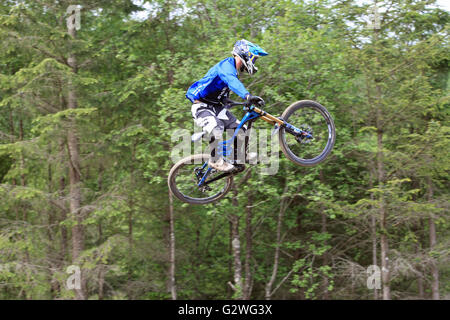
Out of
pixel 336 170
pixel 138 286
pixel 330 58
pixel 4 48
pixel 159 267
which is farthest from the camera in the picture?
pixel 159 267

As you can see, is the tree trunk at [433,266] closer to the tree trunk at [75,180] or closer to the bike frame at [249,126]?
the bike frame at [249,126]

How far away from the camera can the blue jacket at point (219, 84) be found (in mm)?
5359

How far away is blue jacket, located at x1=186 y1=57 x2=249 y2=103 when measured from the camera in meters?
5.36

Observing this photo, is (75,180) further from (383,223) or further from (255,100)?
(255,100)

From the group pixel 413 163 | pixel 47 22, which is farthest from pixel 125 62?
pixel 413 163

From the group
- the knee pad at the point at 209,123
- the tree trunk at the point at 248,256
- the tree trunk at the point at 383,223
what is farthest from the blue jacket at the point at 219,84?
the tree trunk at the point at 248,256

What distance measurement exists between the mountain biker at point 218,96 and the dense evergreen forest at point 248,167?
4336 mm

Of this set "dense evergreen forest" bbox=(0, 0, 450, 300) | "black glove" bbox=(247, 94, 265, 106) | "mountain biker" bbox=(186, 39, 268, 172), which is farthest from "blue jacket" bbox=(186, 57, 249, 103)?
"dense evergreen forest" bbox=(0, 0, 450, 300)

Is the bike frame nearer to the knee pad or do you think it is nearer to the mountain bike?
the mountain bike

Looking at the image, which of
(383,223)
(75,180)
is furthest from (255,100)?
(75,180)

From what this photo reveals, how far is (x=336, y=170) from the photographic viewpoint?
13555 mm

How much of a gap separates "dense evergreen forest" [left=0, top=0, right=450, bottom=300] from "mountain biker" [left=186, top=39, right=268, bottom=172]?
4.34m

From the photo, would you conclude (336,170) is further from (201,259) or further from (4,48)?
(4,48)

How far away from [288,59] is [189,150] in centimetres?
300
